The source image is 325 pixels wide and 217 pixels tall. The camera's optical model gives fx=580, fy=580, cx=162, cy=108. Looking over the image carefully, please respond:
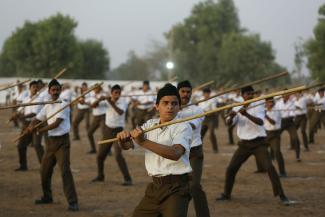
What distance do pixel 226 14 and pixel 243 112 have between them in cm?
7081

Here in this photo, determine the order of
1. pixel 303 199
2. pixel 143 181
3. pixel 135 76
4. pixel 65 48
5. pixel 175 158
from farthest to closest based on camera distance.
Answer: pixel 135 76, pixel 65 48, pixel 143 181, pixel 303 199, pixel 175 158

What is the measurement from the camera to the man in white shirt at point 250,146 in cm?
912

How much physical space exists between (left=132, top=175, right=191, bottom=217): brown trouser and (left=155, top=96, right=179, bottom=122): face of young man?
59 centimetres

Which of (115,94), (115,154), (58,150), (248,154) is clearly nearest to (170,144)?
(58,150)

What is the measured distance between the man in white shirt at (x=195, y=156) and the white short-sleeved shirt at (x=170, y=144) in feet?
6.62

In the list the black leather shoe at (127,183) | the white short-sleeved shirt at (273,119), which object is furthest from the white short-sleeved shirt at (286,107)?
the black leather shoe at (127,183)

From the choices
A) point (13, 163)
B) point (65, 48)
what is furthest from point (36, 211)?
point (65, 48)

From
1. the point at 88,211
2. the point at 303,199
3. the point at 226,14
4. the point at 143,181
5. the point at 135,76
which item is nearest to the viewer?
the point at 88,211

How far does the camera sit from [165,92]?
5.27 m

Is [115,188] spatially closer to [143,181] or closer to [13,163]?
[143,181]

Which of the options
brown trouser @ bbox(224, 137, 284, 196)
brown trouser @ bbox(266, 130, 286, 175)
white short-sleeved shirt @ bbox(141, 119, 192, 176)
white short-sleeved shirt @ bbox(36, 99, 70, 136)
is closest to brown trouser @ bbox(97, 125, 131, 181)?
white short-sleeved shirt @ bbox(36, 99, 70, 136)

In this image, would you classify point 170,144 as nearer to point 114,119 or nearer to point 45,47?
point 114,119

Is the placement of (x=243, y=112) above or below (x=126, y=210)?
above

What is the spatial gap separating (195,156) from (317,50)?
3639 centimetres
